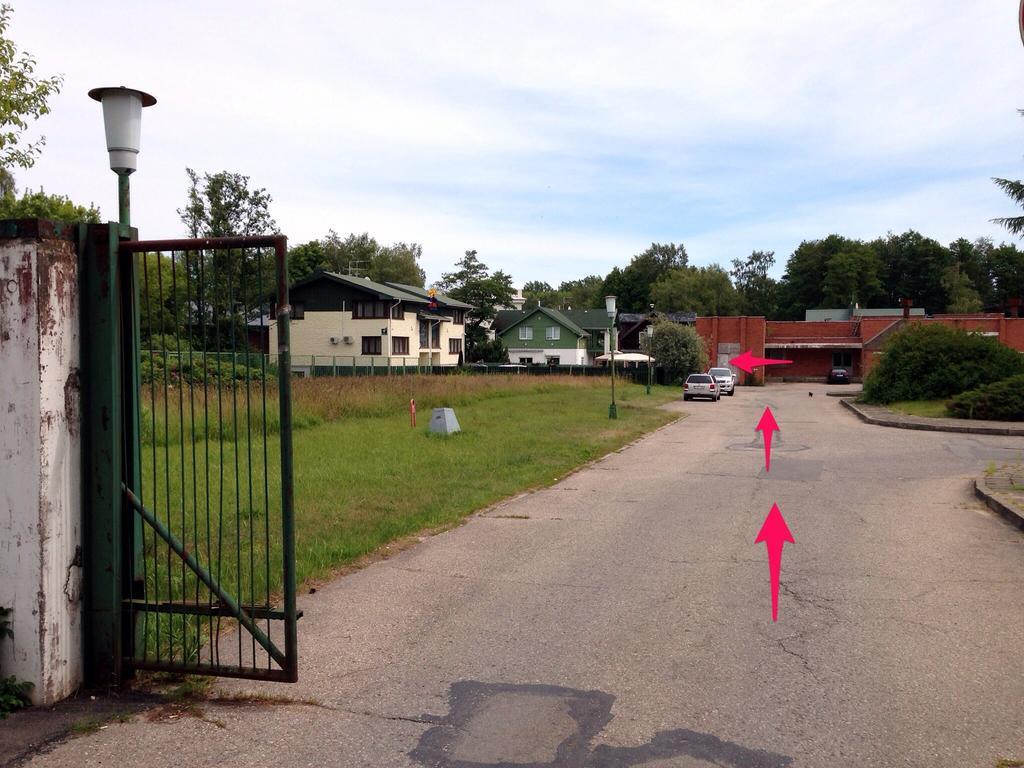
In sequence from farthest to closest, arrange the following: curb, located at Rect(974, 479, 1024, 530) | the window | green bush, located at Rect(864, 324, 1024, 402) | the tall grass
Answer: the window, green bush, located at Rect(864, 324, 1024, 402), the tall grass, curb, located at Rect(974, 479, 1024, 530)

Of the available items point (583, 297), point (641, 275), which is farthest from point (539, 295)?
point (641, 275)

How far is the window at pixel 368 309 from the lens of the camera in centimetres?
5738

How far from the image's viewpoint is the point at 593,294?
148 metres

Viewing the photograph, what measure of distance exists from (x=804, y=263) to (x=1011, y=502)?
11076 cm

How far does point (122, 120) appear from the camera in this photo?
5.45 metres

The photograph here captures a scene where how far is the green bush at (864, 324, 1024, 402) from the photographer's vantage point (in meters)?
31.8

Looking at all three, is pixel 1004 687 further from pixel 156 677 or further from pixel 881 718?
pixel 156 677

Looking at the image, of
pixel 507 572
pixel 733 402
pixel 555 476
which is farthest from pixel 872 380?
pixel 507 572

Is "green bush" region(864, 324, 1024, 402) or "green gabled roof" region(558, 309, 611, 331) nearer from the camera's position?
"green bush" region(864, 324, 1024, 402)

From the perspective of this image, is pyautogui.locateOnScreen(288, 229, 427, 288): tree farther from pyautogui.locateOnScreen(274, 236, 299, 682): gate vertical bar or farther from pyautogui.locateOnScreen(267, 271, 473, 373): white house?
pyautogui.locateOnScreen(274, 236, 299, 682): gate vertical bar

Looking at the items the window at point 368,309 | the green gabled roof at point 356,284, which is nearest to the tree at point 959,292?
the green gabled roof at point 356,284

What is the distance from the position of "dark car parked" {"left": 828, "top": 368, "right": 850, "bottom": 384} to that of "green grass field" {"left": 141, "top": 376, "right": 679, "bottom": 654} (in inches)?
1591

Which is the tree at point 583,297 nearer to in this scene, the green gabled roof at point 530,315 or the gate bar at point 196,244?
the green gabled roof at point 530,315

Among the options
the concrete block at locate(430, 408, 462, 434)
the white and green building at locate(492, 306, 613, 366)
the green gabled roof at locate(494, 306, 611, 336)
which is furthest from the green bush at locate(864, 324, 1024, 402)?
the green gabled roof at locate(494, 306, 611, 336)
